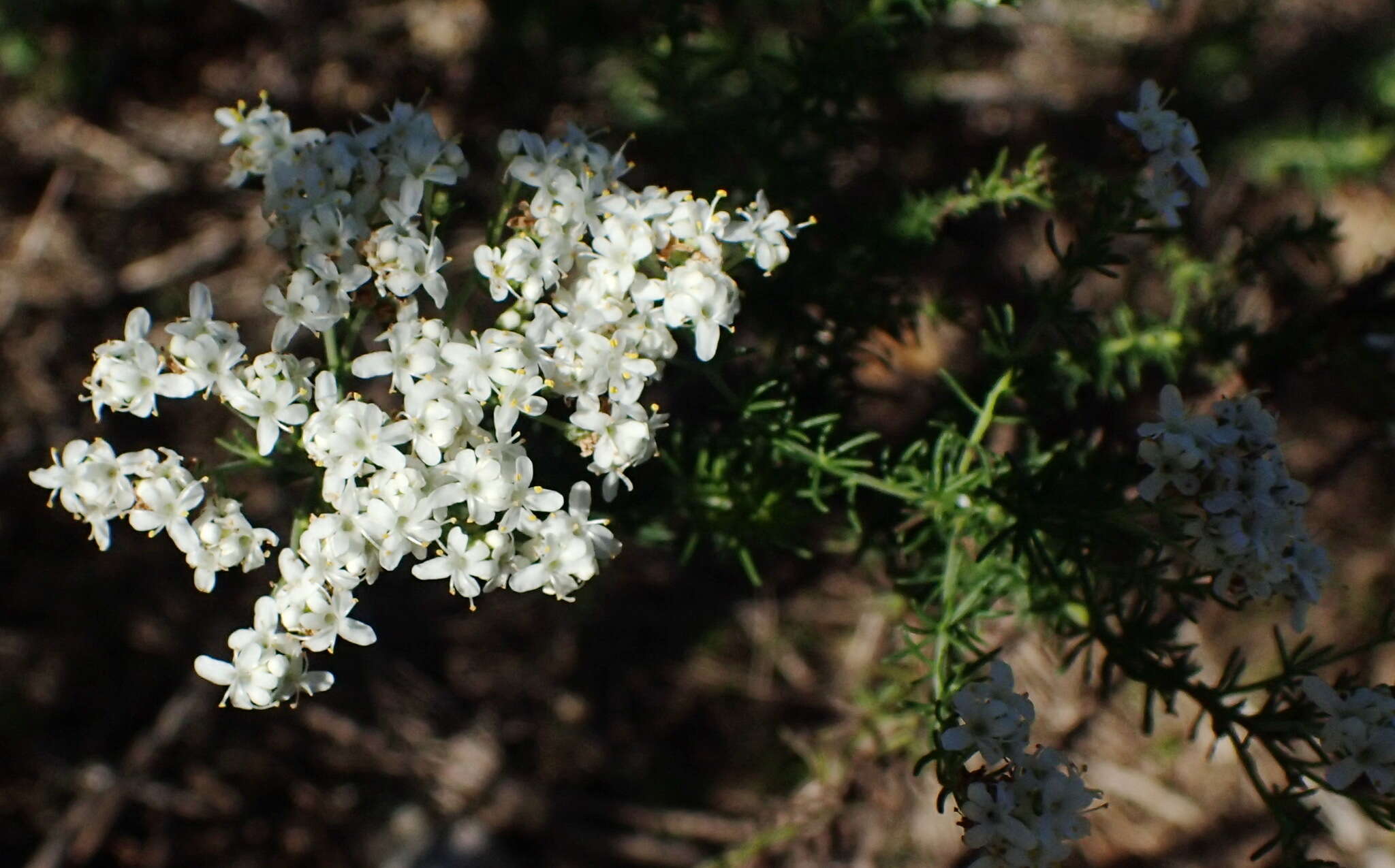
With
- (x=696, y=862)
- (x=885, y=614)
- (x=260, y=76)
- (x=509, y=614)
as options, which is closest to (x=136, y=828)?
(x=509, y=614)

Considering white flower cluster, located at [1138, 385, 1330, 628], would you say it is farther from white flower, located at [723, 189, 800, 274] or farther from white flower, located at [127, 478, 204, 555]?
white flower, located at [127, 478, 204, 555]

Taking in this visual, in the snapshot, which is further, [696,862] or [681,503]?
[696,862]

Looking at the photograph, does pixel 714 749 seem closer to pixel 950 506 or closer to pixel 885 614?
pixel 885 614

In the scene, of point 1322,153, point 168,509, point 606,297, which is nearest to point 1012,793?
point 606,297

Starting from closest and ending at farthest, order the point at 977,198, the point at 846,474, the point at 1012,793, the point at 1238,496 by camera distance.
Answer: the point at 1012,793, the point at 1238,496, the point at 846,474, the point at 977,198

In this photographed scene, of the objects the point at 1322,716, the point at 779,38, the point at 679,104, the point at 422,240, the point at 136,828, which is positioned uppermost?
the point at 779,38

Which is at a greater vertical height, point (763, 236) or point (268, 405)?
point (763, 236)

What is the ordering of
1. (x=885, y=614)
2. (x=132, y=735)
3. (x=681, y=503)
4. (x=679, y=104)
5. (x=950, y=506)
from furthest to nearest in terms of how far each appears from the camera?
(x=132, y=735) < (x=885, y=614) < (x=679, y=104) < (x=681, y=503) < (x=950, y=506)

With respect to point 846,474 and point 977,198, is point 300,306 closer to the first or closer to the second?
point 846,474
